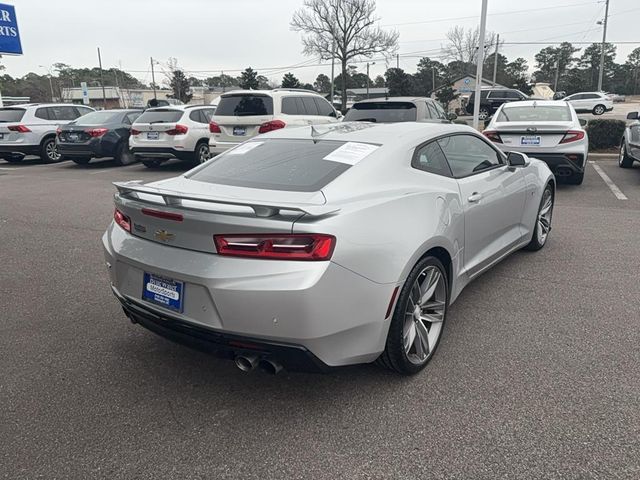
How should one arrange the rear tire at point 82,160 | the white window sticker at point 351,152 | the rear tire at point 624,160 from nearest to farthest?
the white window sticker at point 351,152
the rear tire at point 624,160
the rear tire at point 82,160

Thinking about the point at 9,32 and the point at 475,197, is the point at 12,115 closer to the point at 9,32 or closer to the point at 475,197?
the point at 9,32

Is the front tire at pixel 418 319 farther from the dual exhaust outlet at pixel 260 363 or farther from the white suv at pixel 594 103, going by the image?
the white suv at pixel 594 103

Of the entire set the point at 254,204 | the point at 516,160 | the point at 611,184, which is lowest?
the point at 611,184

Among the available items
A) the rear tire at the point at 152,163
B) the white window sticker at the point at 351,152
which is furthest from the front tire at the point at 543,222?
the rear tire at the point at 152,163

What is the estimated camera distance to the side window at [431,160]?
129 inches

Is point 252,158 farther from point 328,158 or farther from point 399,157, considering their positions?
point 399,157

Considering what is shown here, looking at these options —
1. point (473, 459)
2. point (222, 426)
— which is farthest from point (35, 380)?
point (473, 459)

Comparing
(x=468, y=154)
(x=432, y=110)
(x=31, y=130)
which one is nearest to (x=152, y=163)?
(x=31, y=130)

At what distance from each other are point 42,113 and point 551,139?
13142 millimetres

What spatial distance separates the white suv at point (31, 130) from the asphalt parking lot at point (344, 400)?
11279mm

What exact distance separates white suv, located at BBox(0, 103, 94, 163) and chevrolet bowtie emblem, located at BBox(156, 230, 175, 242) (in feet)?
44.5

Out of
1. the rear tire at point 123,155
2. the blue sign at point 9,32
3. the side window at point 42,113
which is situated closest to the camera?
A: the rear tire at point 123,155

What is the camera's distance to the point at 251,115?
10.3 meters

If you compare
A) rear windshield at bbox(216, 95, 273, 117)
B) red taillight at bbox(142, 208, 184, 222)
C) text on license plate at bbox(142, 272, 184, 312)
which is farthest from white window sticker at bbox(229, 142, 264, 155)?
rear windshield at bbox(216, 95, 273, 117)
